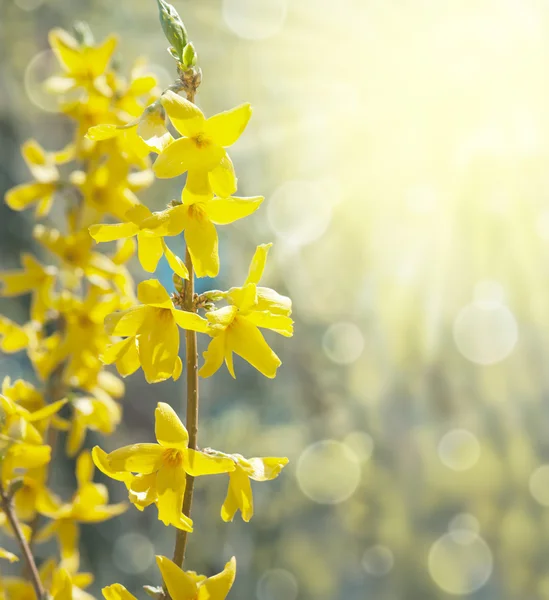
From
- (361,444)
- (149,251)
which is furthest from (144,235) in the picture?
(361,444)

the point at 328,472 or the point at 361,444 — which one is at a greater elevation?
the point at 361,444

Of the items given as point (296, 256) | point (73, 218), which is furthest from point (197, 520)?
point (73, 218)

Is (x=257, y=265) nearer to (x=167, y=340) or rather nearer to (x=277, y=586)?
(x=167, y=340)

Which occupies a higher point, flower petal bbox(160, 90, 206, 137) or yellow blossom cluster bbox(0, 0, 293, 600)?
flower petal bbox(160, 90, 206, 137)

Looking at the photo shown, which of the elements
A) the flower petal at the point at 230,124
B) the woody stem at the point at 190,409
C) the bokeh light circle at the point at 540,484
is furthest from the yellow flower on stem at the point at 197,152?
the bokeh light circle at the point at 540,484

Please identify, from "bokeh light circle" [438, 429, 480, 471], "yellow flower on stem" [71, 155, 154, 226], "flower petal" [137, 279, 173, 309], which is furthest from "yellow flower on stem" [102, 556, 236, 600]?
"bokeh light circle" [438, 429, 480, 471]

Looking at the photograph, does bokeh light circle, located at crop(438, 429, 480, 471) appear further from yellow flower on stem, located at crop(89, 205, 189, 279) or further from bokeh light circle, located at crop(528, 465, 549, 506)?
yellow flower on stem, located at crop(89, 205, 189, 279)

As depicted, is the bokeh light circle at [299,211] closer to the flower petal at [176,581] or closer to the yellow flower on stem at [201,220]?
the yellow flower on stem at [201,220]
